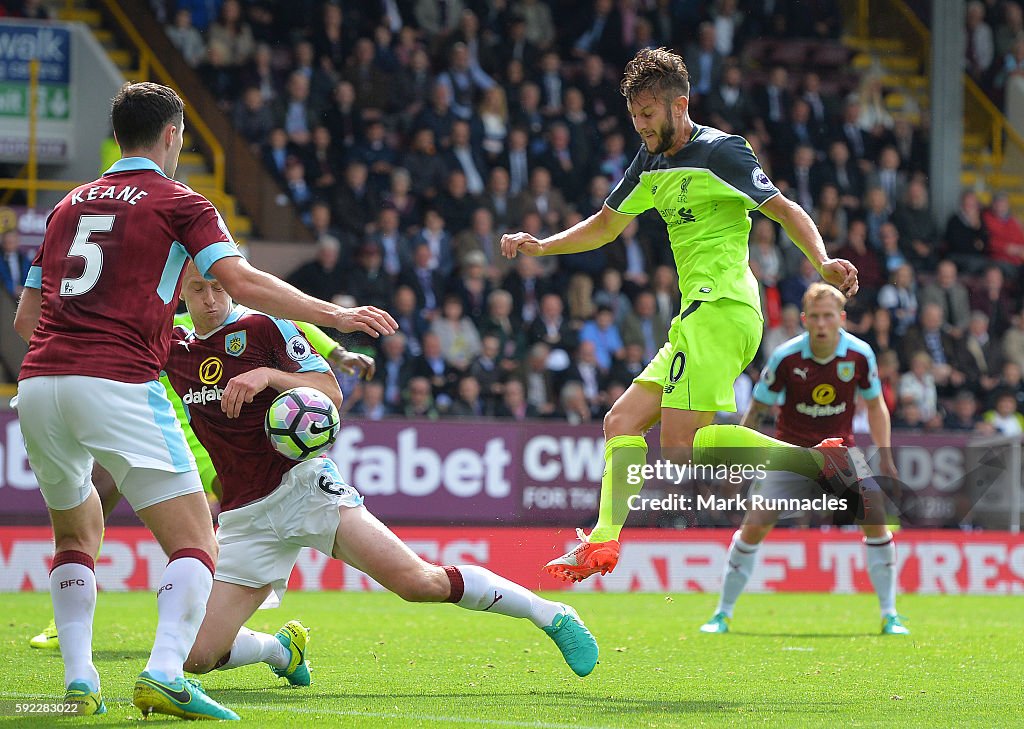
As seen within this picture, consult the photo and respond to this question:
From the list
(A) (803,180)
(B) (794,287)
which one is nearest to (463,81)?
(A) (803,180)

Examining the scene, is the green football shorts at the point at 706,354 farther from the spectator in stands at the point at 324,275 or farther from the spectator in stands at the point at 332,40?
the spectator in stands at the point at 332,40

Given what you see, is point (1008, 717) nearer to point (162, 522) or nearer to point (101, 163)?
point (162, 522)

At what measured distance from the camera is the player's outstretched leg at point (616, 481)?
274 inches

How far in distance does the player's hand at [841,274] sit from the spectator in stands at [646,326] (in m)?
10.3

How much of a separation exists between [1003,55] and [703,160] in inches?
711

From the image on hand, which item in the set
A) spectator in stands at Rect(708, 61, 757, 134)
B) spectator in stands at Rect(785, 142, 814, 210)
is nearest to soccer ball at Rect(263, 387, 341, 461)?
spectator in stands at Rect(708, 61, 757, 134)

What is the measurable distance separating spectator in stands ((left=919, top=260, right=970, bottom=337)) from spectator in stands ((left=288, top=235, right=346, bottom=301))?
729cm

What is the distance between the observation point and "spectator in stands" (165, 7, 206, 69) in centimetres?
1842

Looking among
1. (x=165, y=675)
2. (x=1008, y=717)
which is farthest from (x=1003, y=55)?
(x=165, y=675)

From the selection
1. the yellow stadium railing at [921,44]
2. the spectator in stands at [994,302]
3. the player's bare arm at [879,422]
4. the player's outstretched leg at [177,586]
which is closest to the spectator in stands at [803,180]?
the spectator in stands at [994,302]

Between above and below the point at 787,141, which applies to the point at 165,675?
below

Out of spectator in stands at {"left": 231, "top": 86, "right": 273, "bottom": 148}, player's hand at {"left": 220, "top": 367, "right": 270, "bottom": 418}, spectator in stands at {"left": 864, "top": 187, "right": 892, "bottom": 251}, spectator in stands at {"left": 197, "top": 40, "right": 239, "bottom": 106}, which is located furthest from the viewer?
spectator in stands at {"left": 864, "top": 187, "right": 892, "bottom": 251}

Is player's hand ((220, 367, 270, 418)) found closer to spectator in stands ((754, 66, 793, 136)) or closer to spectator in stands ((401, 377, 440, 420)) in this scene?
spectator in stands ((401, 377, 440, 420))

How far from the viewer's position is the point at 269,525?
6.68m
